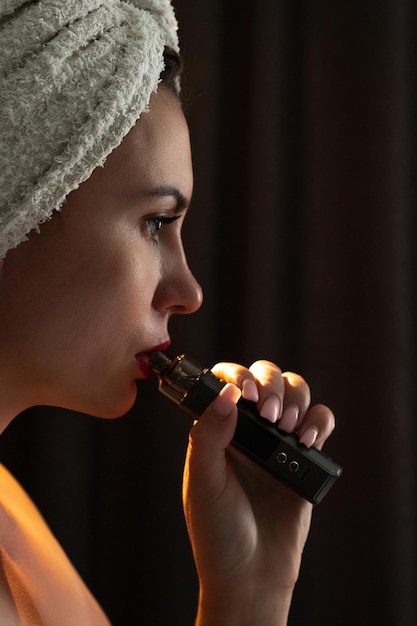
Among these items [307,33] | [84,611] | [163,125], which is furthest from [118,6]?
[84,611]

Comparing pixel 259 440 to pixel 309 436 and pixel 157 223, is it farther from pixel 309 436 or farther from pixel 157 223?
pixel 157 223

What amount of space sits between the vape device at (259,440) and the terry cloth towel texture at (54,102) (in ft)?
0.76

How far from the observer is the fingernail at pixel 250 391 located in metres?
0.83

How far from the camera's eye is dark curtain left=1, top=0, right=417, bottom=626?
1137 millimetres

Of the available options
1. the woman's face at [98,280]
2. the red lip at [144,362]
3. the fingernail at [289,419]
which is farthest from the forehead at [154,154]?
the fingernail at [289,419]

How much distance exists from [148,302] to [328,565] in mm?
636

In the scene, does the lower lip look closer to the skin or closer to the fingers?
the skin

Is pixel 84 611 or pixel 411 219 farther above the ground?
pixel 411 219

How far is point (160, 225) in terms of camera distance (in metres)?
0.81

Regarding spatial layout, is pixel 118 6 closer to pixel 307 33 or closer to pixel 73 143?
pixel 73 143

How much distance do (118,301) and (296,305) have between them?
0.53 m

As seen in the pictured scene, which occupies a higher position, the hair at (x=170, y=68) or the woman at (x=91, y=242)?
the hair at (x=170, y=68)

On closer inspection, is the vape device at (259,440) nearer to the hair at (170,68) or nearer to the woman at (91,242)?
the woman at (91,242)

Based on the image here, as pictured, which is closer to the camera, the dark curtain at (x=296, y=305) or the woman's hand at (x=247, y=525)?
the woman's hand at (x=247, y=525)
